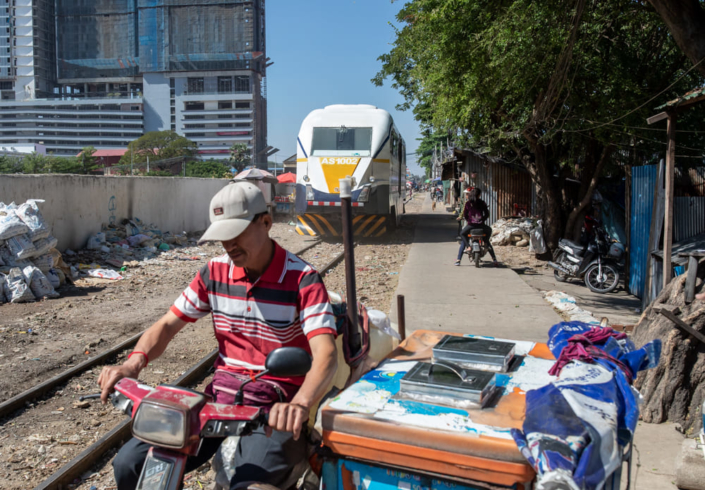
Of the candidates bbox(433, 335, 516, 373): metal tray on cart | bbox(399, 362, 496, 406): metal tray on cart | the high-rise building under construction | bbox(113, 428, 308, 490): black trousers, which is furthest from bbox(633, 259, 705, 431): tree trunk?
the high-rise building under construction

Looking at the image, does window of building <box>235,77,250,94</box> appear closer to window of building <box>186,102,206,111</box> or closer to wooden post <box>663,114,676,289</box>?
window of building <box>186,102,206,111</box>

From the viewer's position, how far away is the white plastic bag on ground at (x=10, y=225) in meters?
9.73

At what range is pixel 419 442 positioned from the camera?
84.4 inches

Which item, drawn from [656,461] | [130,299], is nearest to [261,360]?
[656,461]

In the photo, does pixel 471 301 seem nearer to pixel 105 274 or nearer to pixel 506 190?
pixel 105 274

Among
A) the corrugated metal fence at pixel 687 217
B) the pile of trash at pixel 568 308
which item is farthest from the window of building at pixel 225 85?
the corrugated metal fence at pixel 687 217

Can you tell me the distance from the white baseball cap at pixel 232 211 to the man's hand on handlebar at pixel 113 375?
0.67 m

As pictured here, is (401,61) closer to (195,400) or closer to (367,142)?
(367,142)

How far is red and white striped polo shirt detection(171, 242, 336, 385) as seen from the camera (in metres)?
2.62

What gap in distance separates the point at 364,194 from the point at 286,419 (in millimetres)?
14583

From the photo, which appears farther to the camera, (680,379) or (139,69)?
(139,69)

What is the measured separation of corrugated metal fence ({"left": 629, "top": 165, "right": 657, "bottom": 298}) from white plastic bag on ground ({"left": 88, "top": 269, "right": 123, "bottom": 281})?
9.46 meters

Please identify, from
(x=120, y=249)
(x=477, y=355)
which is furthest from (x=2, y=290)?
(x=477, y=355)

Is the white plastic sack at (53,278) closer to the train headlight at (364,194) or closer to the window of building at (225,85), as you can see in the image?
the train headlight at (364,194)
